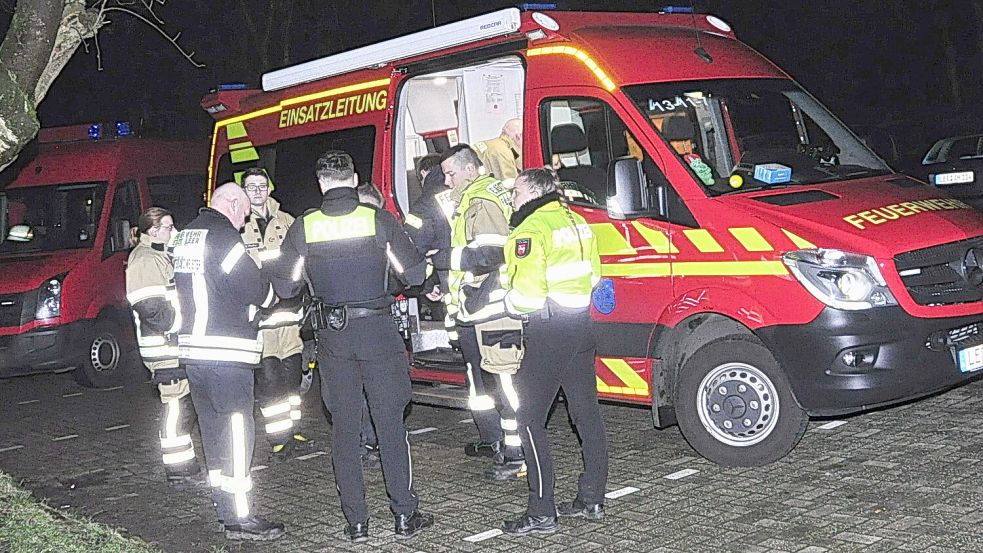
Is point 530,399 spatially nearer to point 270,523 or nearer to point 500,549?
point 500,549

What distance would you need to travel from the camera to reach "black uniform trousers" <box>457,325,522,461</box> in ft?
23.9

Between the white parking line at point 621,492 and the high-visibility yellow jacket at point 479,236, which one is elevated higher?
the high-visibility yellow jacket at point 479,236

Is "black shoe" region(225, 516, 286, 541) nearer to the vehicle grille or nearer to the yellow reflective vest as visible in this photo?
the yellow reflective vest

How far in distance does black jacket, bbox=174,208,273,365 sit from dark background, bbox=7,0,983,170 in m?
17.1

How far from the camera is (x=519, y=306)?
5871 mm

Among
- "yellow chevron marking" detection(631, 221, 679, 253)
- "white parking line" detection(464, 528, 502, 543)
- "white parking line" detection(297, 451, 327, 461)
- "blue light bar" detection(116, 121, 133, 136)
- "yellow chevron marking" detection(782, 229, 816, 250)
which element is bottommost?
"white parking line" detection(464, 528, 502, 543)

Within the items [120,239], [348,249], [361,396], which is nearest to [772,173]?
[348,249]

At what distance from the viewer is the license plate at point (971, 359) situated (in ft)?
21.9

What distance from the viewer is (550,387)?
19.7 ft

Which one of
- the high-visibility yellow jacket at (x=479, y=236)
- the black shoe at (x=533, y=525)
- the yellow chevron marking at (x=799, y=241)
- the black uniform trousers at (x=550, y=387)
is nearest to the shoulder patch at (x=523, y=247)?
the black uniform trousers at (x=550, y=387)

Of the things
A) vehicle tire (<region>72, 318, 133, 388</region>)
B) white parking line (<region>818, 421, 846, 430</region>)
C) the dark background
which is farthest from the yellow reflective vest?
the dark background

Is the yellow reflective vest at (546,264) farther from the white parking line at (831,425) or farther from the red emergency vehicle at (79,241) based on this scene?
the red emergency vehicle at (79,241)

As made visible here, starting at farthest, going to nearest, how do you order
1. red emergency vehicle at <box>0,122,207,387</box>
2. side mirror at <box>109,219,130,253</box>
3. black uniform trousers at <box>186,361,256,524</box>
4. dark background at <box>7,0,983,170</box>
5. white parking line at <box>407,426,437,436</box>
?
dark background at <box>7,0,983,170</box> → side mirror at <box>109,219,130,253</box> → red emergency vehicle at <box>0,122,207,387</box> → white parking line at <box>407,426,437,436</box> → black uniform trousers at <box>186,361,256,524</box>

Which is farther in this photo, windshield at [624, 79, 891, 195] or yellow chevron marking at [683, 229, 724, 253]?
windshield at [624, 79, 891, 195]
